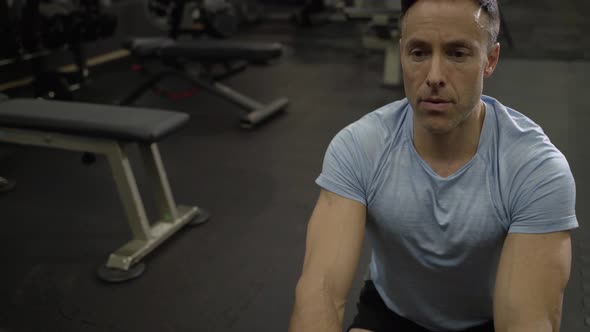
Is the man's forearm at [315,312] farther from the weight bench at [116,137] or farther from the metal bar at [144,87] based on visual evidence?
the metal bar at [144,87]

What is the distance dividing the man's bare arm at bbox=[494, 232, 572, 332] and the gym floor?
727 millimetres

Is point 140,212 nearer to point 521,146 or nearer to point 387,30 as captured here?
point 521,146

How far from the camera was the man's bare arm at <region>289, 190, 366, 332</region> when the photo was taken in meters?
0.88

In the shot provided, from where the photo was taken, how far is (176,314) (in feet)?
5.11

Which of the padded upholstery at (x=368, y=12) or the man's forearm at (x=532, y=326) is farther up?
the padded upholstery at (x=368, y=12)

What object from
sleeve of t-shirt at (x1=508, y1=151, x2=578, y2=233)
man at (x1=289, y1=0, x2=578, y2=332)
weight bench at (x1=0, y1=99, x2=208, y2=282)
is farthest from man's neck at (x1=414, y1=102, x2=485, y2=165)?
weight bench at (x1=0, y1=99, x2=208, y2=282)

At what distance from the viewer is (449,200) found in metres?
0.88

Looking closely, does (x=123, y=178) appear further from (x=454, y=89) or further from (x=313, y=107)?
(x=313, y=107)

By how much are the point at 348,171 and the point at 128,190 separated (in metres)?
1.04

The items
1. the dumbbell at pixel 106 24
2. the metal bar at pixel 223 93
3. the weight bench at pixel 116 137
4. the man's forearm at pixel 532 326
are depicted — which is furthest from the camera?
the dumbbell at pixel 106 24

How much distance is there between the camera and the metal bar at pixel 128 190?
1715mm

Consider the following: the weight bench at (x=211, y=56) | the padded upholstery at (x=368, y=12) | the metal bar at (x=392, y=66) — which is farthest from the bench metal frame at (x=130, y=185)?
the metal bar at (x=392, y=66)

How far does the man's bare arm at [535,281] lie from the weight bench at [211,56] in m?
2.28

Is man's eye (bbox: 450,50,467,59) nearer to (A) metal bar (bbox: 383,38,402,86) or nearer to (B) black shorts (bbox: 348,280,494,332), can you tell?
(B) black shorts (bbox: 348,280,494,332)
